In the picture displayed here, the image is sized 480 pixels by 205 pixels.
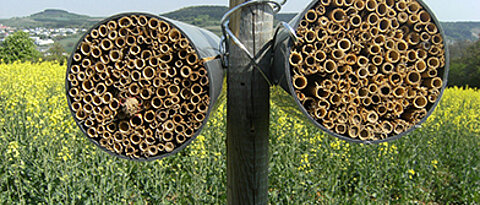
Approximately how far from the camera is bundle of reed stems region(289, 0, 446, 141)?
906 millimetres

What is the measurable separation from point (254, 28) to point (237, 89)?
240 mm

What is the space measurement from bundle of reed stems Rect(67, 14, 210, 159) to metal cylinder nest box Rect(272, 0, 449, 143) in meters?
0.34

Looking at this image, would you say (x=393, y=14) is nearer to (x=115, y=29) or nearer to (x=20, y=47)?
(x=115, y=29)

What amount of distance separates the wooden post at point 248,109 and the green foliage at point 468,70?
69.9 ft

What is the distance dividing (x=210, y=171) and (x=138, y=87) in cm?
269

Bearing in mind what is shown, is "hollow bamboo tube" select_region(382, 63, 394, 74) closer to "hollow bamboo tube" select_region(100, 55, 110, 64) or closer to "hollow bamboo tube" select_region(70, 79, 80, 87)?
"hollow bamboo tube" select_region(100, 55, 110, 64)

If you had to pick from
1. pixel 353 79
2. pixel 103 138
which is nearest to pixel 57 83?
pixel 103 138

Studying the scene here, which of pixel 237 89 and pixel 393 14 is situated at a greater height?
pixel 393 14

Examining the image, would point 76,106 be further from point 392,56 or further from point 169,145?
point 392,56

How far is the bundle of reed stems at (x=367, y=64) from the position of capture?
35.7 inches

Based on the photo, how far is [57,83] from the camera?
689 centimetres

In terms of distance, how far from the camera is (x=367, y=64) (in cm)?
92

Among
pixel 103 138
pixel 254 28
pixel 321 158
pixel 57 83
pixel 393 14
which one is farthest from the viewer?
pixel 57 83

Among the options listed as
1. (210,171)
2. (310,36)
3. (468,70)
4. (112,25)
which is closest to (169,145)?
(112,25)
